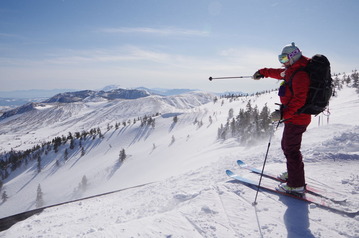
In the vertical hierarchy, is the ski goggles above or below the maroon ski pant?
above

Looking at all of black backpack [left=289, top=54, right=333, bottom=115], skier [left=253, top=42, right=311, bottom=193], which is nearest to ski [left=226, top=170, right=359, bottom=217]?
skier [left=253, top=42, right=311, bottom=193]

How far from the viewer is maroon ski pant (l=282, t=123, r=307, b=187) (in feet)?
14.9

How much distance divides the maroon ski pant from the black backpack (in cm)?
52

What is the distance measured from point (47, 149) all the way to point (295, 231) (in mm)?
88676

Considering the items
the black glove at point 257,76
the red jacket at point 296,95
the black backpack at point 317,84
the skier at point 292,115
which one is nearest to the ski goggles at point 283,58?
the skier at point 292,115

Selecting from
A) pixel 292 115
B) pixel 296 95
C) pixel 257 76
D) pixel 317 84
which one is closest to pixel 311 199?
pixel 292 115

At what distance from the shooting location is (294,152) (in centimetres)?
460

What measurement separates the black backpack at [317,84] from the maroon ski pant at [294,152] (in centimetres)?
52

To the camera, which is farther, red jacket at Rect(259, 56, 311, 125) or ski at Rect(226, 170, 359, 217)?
red jacket at Rect(259, 56, 311, 125)

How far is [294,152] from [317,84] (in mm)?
1552

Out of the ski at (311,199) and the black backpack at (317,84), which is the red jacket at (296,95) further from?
the ski at (311,199)

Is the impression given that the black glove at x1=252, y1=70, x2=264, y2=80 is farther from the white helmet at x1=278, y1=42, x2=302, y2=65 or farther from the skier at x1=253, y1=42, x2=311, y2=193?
the white helmet at x1=278, y1=42, x2=302, y2=65

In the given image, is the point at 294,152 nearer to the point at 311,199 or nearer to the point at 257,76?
the point at 311,199

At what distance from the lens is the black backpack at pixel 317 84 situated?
407 cm
